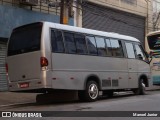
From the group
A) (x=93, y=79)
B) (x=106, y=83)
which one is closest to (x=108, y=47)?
(x=106, y=83)

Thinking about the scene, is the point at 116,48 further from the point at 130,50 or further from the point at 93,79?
the point at 93,79

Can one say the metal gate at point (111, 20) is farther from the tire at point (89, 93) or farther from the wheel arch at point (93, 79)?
the tire at point (89, 93)

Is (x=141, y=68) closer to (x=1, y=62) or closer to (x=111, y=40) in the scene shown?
(x=111, y=40)

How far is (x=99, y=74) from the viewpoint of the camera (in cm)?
1462

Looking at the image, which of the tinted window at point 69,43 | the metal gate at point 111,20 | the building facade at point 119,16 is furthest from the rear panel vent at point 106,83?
the metal gate at point 111,20

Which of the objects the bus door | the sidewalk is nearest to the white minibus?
the bus door

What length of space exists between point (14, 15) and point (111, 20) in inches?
387

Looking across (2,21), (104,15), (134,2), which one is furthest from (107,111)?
(134,2)

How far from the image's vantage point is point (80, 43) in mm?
13891

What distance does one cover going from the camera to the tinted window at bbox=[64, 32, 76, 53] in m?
13.2

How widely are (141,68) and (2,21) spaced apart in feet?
22.7

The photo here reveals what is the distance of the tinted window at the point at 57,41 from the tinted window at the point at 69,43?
0.25 meters

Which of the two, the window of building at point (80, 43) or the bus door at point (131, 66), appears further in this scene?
the bus door at point (131, 66)

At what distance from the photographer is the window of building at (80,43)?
45.1 ft
